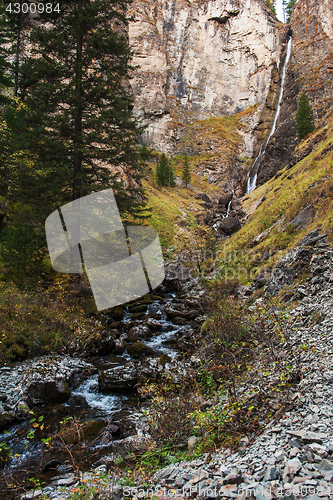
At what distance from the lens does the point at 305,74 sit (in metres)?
62.1

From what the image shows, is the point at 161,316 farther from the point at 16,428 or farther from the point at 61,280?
the point at 16,428

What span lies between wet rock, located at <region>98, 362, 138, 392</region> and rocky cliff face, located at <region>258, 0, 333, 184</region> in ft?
169

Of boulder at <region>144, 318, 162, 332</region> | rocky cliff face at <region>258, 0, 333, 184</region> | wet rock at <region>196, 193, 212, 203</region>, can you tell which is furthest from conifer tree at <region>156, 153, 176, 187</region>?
boulder at <region>144, 318, 162, 332</region>

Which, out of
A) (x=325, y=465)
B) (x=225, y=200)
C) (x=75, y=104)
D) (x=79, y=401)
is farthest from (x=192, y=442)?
(x=225, y=200)

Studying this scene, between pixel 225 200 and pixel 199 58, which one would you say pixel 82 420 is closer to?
pixel 225 200

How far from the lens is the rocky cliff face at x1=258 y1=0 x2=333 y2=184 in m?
53.3

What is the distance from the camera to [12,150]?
1334cm

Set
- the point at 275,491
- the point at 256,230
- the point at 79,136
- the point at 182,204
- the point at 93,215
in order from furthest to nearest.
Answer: the point at 182,204, the point at 256,230, the point at 93,215, the point at 79,136, the point at 275,491

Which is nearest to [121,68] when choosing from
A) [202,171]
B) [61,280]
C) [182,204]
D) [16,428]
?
[61,280]

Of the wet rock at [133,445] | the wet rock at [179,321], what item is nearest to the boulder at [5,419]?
the wet rock at [133,445]

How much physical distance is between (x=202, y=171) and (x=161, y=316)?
55637mm

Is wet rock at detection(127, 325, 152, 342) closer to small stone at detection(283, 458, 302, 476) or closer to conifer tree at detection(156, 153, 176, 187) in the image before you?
small stone at detection(283, 458, 302, 476)

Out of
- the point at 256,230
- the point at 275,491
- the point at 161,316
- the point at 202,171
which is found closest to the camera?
the point at 275,491

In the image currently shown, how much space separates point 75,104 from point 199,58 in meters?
94.3
